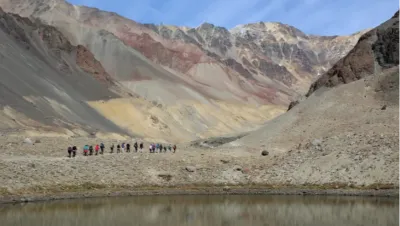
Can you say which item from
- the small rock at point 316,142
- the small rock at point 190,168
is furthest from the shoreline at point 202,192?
the small rock at point 316,142

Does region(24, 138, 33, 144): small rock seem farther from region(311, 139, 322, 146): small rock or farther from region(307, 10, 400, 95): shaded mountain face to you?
region(307, 10, 400, 95): shaded mountain face

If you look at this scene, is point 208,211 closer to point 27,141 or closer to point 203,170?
point 203,170

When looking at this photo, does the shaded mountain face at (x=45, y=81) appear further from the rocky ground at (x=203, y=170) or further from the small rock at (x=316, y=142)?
the small rock at (x=316, y=142)

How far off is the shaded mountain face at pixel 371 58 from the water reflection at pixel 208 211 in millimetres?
32171

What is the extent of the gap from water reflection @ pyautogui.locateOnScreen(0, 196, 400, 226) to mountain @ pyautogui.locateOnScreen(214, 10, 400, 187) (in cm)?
560

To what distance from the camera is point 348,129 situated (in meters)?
53.1

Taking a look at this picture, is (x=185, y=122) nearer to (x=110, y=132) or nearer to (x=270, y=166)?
(x=110, y=132)

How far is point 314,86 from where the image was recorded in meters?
76.1

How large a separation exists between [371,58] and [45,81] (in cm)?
5947

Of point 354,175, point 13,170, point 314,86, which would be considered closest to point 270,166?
point 354,175

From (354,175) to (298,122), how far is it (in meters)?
17.2

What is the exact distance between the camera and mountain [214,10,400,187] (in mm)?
44969

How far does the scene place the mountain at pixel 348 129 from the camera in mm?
44969

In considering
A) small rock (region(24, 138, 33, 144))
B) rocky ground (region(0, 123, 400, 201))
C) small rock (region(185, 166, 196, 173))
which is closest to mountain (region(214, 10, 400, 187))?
rocky ground (region(0, 123, 400, 201))
